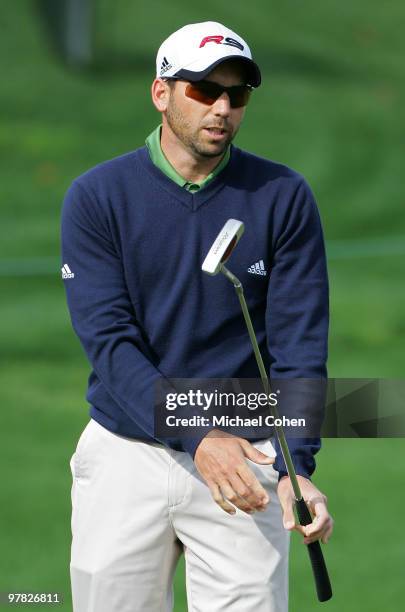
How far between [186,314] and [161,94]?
0.76 meters

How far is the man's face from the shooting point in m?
4.94

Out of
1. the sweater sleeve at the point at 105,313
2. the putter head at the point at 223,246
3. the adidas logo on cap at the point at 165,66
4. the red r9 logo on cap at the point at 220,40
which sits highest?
the red r9 logo on cap at the point at 220,40

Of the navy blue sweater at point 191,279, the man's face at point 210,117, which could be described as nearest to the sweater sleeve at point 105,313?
the navy blue sweater at point 191,279

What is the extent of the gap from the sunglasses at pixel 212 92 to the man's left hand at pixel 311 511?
1.24 m

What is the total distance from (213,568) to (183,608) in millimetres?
2819

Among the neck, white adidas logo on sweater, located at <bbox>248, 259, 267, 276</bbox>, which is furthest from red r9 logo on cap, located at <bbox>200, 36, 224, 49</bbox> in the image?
white adidas logo on sweater, located at <bbox>248, 259, 267, 276</bbox>

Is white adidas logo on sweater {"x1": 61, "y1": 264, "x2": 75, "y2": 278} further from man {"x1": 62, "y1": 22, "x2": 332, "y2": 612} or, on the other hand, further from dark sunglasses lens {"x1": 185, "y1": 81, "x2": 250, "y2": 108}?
dark sunglasses lens {"x1": 185, "y1": 81, "x2": 250, "y2": 108}

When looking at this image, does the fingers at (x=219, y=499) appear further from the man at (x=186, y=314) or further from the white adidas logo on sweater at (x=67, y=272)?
the white adidas logo on sweater at (x=67, y=272)

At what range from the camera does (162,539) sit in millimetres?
5062

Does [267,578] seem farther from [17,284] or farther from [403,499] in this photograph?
[17,284]

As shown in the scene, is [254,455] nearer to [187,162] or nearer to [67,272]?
[67,272]

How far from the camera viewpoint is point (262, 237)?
16.5 ft

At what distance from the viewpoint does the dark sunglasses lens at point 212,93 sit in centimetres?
494

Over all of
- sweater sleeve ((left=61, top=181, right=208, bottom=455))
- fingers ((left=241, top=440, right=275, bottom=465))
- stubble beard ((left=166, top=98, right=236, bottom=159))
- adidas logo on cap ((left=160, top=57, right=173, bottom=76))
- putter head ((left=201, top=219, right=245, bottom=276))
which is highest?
adidas logo on cap ((left=160, top=57, right=173, bottom=76))
